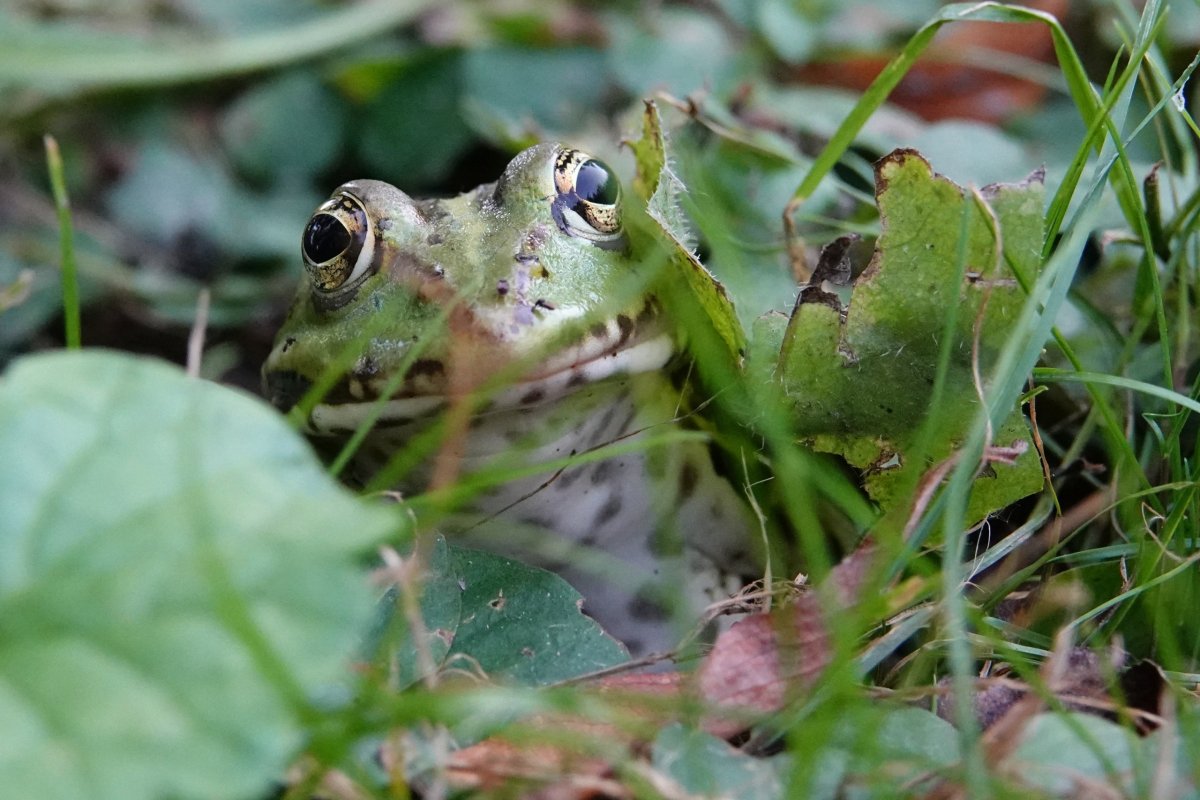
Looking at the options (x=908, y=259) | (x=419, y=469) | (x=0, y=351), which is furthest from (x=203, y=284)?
(x=908, y=259)

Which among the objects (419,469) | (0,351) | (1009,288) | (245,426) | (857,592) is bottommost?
(0,351)

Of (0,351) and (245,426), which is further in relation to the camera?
(0,351)

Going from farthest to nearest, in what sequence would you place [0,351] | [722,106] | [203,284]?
[203,284]
[0,351]
[722,106]

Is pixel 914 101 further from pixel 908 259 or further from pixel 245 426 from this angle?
pixel 245 426

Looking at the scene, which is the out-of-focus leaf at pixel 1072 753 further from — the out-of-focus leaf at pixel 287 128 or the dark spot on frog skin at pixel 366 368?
the out-of-focus leaf at pixel 287 128

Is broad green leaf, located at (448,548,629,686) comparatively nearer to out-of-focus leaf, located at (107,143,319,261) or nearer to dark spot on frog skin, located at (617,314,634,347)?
dark spot on frog skin, located at (617,314,634,347)

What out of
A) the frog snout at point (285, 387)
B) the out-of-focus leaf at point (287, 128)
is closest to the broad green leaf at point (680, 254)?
the frog snout at point (285, 387)

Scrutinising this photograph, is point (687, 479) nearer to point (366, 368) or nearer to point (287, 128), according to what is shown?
point (366, 368)
